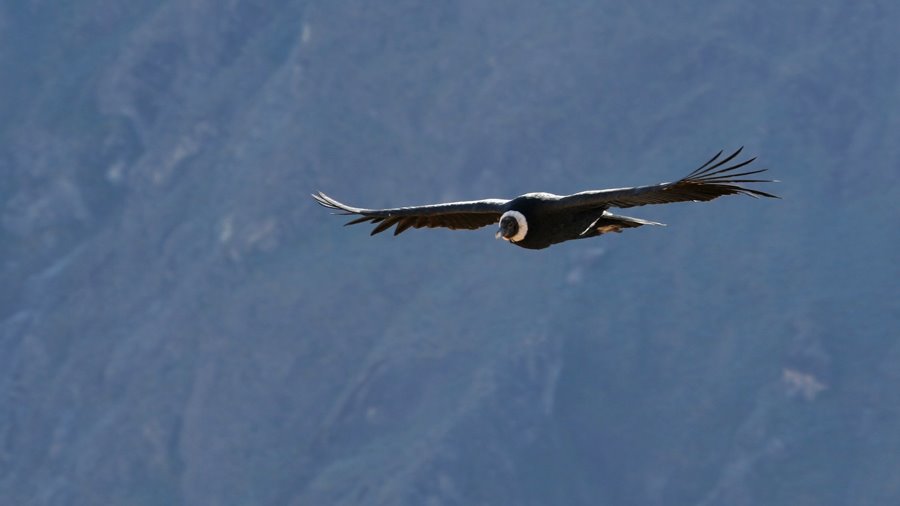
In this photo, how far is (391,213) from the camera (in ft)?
141

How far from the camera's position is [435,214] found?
142 ft

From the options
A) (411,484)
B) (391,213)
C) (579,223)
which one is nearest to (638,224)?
(579,223)

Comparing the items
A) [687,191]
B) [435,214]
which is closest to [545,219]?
[435,214]

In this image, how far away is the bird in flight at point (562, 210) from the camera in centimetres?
3800

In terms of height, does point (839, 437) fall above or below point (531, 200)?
above

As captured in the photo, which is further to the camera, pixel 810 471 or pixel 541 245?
pixel 810 471

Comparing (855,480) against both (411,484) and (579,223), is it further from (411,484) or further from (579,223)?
(579,223)

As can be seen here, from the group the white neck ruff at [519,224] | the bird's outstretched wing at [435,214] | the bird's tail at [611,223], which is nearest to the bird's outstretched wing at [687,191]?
the white neck ruff at [519,224]

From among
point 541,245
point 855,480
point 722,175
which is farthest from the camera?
point 855,480

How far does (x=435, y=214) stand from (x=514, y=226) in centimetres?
338

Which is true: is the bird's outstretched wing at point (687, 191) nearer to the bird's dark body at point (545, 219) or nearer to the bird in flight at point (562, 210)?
the bird in flight at point (562, 210)

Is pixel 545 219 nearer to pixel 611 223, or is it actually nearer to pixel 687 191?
pixel 611 223

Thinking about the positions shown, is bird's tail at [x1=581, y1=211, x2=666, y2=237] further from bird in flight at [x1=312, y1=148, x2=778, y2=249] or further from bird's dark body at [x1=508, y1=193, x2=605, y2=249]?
bird's dark body at [x1=508, y1=193, x2=605, y2=249]

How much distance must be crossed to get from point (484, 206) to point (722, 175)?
20.7 ft
